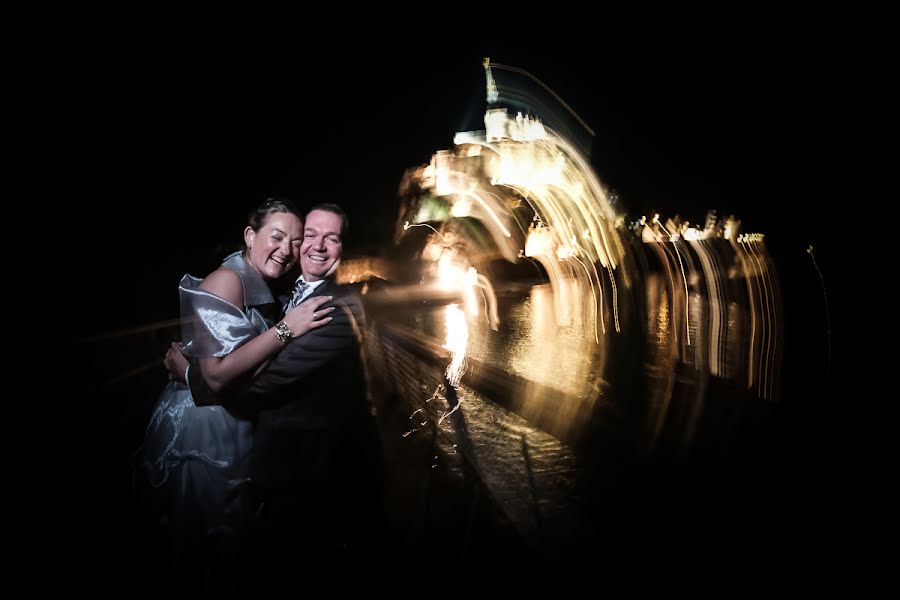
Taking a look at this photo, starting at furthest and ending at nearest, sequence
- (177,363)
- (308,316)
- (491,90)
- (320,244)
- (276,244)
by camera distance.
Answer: (491,90) → (177,363) → (276,244) → (320,244) → (308,316)

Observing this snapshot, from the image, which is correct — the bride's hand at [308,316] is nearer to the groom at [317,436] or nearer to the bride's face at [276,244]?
the groom at [317,436]

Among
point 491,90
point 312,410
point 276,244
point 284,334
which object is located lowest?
point 312,410

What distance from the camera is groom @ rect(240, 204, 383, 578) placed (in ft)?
6.51

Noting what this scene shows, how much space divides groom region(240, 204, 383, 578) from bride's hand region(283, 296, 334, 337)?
0.11 feet

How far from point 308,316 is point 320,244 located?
1.41 feet

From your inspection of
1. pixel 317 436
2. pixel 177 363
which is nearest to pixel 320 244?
pixel 317 436

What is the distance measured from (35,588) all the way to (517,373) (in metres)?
6.36

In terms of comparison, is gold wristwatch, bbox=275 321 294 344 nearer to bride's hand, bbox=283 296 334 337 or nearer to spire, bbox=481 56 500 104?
bride's hand, bbox=283 296 334 337

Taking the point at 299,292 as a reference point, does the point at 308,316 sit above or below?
below

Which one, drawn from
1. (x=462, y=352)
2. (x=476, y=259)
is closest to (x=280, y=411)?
(x=462, y=352)

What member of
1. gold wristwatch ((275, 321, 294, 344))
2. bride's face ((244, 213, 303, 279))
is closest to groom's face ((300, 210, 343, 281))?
bride's face ((244, 213, 303, 279))

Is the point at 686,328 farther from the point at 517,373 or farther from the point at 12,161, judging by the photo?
the point at 12,161

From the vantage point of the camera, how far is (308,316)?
199cm

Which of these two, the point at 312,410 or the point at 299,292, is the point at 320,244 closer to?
the point at 299,292
